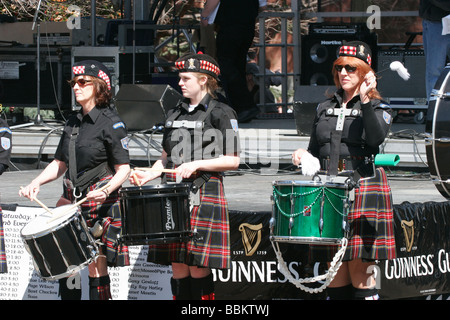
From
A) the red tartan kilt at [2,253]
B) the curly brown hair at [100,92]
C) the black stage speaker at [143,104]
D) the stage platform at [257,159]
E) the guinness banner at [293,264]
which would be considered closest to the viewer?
the curly brown hair at [100,92]

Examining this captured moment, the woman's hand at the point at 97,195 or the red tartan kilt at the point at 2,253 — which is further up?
the woman's hand at the point at 97,195

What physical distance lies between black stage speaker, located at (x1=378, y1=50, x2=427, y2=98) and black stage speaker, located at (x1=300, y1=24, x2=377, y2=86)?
456mm

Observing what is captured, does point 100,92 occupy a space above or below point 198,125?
above

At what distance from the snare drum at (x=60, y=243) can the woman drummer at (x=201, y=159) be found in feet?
1.22

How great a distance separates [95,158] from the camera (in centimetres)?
501

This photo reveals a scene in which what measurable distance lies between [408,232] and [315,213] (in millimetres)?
1451

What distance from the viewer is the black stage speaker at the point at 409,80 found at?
1135 cm

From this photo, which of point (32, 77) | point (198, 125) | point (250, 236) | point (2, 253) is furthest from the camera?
point (32, 77)

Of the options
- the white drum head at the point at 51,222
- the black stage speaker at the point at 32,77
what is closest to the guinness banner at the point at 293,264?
the white drum head at the point at 51,222

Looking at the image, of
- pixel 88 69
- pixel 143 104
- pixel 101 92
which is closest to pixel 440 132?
pixel 101 92

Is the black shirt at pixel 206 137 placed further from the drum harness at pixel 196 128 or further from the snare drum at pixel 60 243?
the snare drum at pixel 60 243

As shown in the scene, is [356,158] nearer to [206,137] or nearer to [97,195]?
[206,137]
